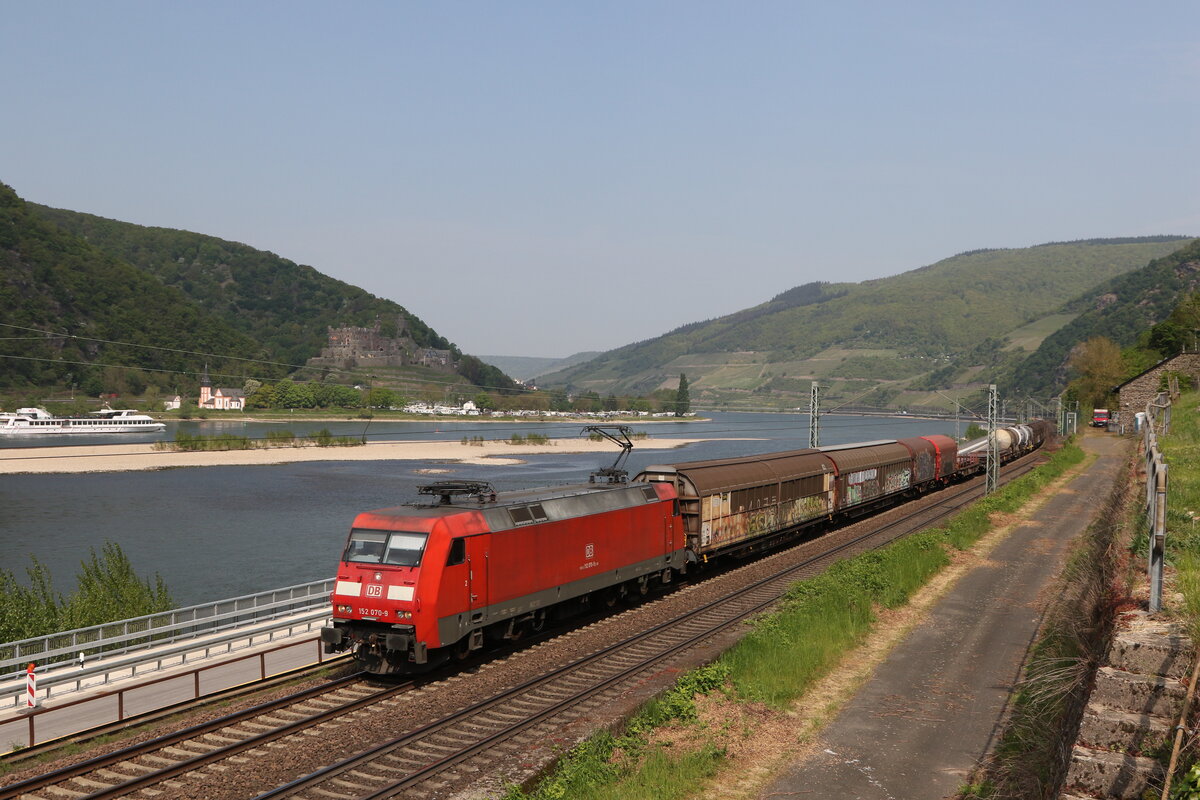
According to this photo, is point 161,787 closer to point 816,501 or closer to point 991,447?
point 816,501

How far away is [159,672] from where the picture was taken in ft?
72.6

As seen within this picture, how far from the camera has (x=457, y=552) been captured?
19422 mm

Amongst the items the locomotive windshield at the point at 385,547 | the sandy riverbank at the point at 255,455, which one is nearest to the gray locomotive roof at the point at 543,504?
the locomotive windshield at the point at 385,547

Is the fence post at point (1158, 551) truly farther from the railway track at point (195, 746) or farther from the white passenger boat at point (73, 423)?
the white passenger boat at point (73, 423)

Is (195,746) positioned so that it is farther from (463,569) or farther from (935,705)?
(935,705)

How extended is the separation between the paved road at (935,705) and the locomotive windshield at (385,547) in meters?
9.02

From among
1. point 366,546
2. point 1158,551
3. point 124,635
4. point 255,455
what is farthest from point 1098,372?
point 1158,551

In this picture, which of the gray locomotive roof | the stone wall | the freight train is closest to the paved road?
the freight train

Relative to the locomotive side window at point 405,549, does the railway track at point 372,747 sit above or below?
below

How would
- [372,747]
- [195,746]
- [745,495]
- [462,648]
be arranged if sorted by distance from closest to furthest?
[372,747] < [195,746] < [462,648] < [745,495]

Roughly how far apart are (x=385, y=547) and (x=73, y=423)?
167662 millimetres

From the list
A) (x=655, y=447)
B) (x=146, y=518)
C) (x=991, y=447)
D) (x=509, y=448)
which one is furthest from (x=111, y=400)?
(x=991, y=447)

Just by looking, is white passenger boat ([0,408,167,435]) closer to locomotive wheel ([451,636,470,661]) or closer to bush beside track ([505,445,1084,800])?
locomotive wheel ([451,636,470,661])

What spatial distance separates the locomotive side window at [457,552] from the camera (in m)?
19.2
